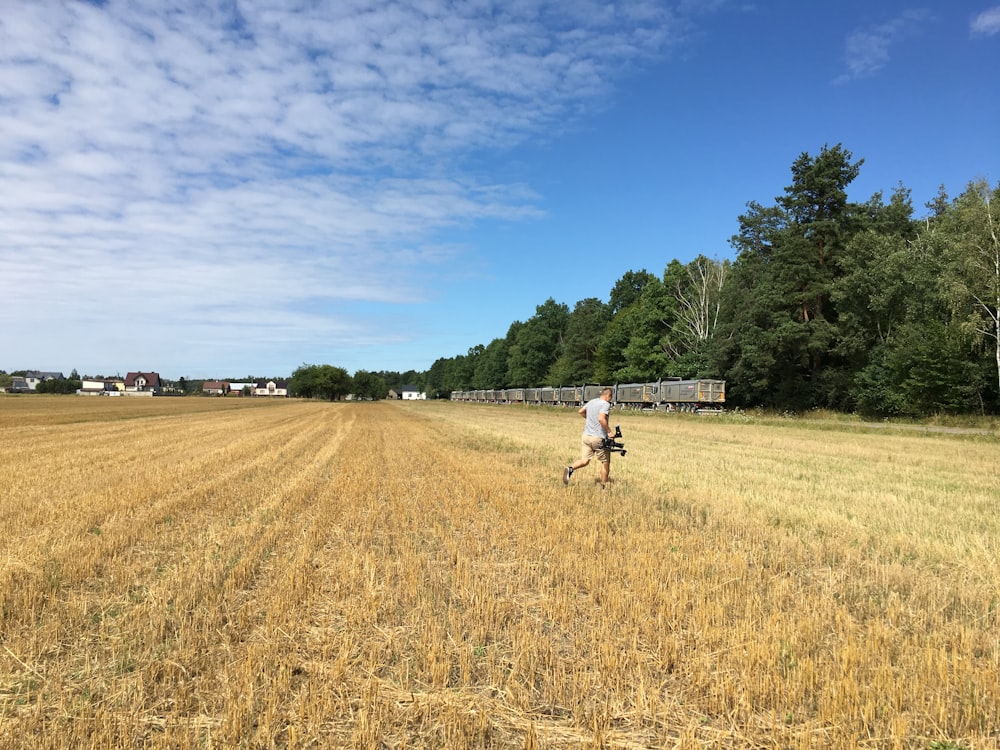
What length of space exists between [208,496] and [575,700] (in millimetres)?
9416

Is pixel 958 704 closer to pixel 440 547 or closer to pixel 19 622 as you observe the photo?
pixel 440 547

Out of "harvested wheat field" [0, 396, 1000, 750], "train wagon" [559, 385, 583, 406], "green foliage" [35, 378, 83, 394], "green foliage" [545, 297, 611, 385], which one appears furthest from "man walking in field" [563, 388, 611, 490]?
"green foliage" [35, 378, 83, 394]

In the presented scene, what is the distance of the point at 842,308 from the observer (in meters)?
42.2

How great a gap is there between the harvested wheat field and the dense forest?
27.8m

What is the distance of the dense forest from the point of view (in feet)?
106

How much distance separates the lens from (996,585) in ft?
19.3

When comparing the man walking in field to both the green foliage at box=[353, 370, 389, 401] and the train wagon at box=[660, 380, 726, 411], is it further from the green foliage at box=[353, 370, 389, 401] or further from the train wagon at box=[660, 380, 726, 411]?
the green foliage at box=[353, 370, 389, 401]

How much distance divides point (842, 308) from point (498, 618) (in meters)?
46.1

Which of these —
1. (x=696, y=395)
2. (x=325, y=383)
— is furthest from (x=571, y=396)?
(x=325, y=383)

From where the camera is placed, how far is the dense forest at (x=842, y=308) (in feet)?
106

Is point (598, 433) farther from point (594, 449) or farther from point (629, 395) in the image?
point (629, 395)

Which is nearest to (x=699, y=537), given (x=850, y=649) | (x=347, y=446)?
(x=850, y=649)

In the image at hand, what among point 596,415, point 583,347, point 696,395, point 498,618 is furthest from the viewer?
point 583,347

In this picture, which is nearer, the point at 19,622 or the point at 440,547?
the point at 19,622
